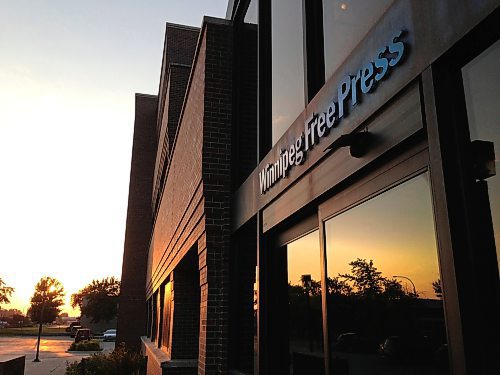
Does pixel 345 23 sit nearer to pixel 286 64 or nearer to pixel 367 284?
pixel 286 64

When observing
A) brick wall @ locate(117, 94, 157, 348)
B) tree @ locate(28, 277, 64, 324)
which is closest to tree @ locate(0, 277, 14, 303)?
tree @ locate(28, 277, 64, 324)

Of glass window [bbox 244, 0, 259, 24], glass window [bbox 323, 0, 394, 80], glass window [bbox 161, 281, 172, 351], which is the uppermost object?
glass window [bbox 244, 0, 259, 24]

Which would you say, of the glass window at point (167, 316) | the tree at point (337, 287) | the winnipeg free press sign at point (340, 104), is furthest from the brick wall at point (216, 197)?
the glass window at point (167, 316)

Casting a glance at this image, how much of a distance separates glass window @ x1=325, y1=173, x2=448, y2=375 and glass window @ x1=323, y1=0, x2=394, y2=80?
1.21 meters

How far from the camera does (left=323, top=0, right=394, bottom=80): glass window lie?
10.5 ft

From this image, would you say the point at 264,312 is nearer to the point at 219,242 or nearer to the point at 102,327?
the point at 219,242

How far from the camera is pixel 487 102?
2109mm

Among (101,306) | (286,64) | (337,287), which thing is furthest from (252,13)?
(101,306)

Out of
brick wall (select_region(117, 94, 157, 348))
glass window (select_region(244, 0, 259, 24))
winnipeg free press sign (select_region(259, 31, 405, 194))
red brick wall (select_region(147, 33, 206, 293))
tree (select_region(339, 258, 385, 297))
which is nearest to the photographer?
winnipeg free press sign (select_region(259, 31, 405, 194))

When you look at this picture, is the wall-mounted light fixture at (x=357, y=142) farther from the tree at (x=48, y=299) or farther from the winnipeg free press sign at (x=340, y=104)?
the tree at (x=48, y=299)

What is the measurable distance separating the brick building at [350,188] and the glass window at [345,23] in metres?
0.02

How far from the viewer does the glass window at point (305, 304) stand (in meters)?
3.68

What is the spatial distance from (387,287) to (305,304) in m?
1.33

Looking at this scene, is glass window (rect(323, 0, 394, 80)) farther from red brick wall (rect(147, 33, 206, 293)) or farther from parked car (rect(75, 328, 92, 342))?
parked car (rect(75, 328, 92, 342))
